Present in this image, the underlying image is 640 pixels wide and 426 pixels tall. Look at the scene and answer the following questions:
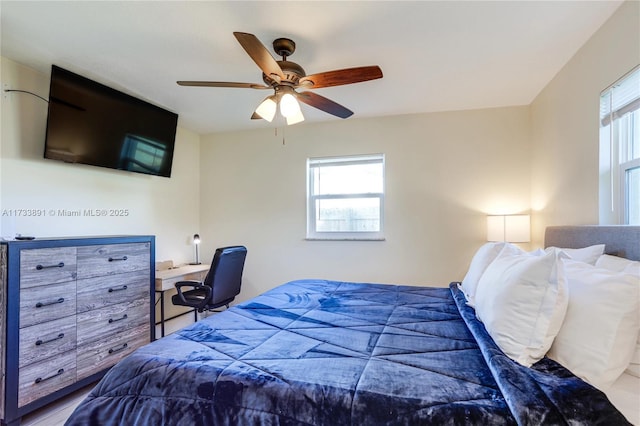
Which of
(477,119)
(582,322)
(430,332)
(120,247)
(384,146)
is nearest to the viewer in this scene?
(582,322)

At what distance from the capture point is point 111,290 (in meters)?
2.48

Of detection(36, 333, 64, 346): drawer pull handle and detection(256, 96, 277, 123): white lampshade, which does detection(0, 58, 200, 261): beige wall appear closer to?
detection(36, 333, 64, 346): drawer pull handle

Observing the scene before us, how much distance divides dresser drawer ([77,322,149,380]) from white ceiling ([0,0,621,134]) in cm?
208

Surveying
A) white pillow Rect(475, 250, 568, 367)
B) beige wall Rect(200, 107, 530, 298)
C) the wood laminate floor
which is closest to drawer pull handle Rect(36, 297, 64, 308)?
the wood laminate floor

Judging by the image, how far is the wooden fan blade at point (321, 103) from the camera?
7.25ft

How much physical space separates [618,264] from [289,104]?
1.94 m

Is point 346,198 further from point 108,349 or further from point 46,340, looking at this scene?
point 46,340

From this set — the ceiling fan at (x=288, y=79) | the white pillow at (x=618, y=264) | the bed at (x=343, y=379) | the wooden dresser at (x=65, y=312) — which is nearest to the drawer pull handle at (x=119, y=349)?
the wooden dresser at (x=65, y=312)

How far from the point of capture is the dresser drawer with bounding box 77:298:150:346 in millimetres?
2287

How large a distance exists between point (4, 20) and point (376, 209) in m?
3.30

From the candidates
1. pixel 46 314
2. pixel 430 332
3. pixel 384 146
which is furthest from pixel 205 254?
pixel 430 332

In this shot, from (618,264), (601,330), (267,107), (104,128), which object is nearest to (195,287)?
(104,128)

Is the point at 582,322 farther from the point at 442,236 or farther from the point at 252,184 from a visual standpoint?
the point at 252,184

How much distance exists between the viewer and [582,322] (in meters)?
1.12
